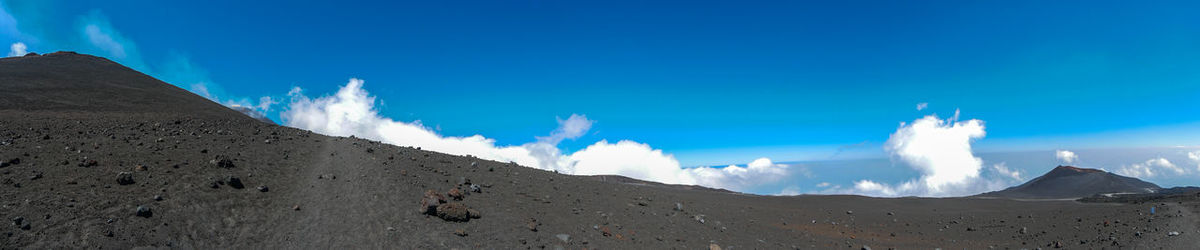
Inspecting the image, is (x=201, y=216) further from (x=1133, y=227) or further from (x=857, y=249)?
(x=1133, y=227)

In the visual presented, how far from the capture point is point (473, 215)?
955 cm

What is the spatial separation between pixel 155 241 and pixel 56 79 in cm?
2323

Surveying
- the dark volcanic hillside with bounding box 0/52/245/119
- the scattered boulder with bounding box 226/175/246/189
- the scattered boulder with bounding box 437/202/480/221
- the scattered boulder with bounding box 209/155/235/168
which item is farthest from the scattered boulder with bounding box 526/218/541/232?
the dark volcanic hillside with bounding box 0/52/245/119

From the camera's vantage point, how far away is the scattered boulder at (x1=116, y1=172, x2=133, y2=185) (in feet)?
26.1

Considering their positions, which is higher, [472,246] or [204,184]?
[204,184]

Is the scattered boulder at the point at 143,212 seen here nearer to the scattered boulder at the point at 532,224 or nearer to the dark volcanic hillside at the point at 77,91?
the scattered boulder at the point at 532,224

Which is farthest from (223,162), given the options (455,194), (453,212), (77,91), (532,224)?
(77,91)

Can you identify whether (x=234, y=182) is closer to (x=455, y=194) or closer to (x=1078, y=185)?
(x=455, y=194)

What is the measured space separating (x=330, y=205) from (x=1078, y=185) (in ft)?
284

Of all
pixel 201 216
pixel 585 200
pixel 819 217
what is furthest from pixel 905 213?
pixel 201 216

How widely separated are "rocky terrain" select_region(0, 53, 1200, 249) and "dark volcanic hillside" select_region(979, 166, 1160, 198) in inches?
1974

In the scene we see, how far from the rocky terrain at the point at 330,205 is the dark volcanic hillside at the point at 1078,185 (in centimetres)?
5013

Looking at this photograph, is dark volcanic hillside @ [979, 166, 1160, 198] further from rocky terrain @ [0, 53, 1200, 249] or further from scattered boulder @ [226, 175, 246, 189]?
scattered boulder @ [226, 175, 246, 189]

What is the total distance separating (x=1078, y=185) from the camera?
188 ft
